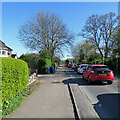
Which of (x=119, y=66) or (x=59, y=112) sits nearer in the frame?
(x=59, y=112)

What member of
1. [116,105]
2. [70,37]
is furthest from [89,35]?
Answer: [116,105]

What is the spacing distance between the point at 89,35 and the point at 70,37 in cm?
541

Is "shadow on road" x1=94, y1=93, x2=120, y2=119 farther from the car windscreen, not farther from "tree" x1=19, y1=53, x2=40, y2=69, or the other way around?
"tree" x1=19, y1=53, x2=40, y2=69

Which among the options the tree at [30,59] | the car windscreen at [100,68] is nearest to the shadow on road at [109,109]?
the car windscreen at [100,68]

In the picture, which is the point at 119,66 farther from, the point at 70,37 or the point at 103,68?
the point at 70,37

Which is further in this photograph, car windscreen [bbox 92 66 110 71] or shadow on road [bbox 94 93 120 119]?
car windscreen [bbox 92 66 110 71]

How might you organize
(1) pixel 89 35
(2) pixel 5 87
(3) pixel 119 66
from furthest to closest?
(1) pixel 89 35 → (3) pixel 119 66 → (2) pixel 5 87

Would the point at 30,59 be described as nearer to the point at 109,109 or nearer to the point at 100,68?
the point at 100,68

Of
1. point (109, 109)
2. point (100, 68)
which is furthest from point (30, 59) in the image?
point (109, 109)

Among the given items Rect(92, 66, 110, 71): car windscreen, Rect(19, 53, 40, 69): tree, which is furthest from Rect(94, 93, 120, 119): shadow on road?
Rect(19, 53, 40, 69): tree

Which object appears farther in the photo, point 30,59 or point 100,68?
point 30,59

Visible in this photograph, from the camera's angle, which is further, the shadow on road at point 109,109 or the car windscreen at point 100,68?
the car windscreen at point 100,68

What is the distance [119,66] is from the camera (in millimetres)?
17422

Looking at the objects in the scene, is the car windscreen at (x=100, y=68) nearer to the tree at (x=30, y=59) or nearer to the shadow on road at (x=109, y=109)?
the shadow on road at (x=109, y=109)
